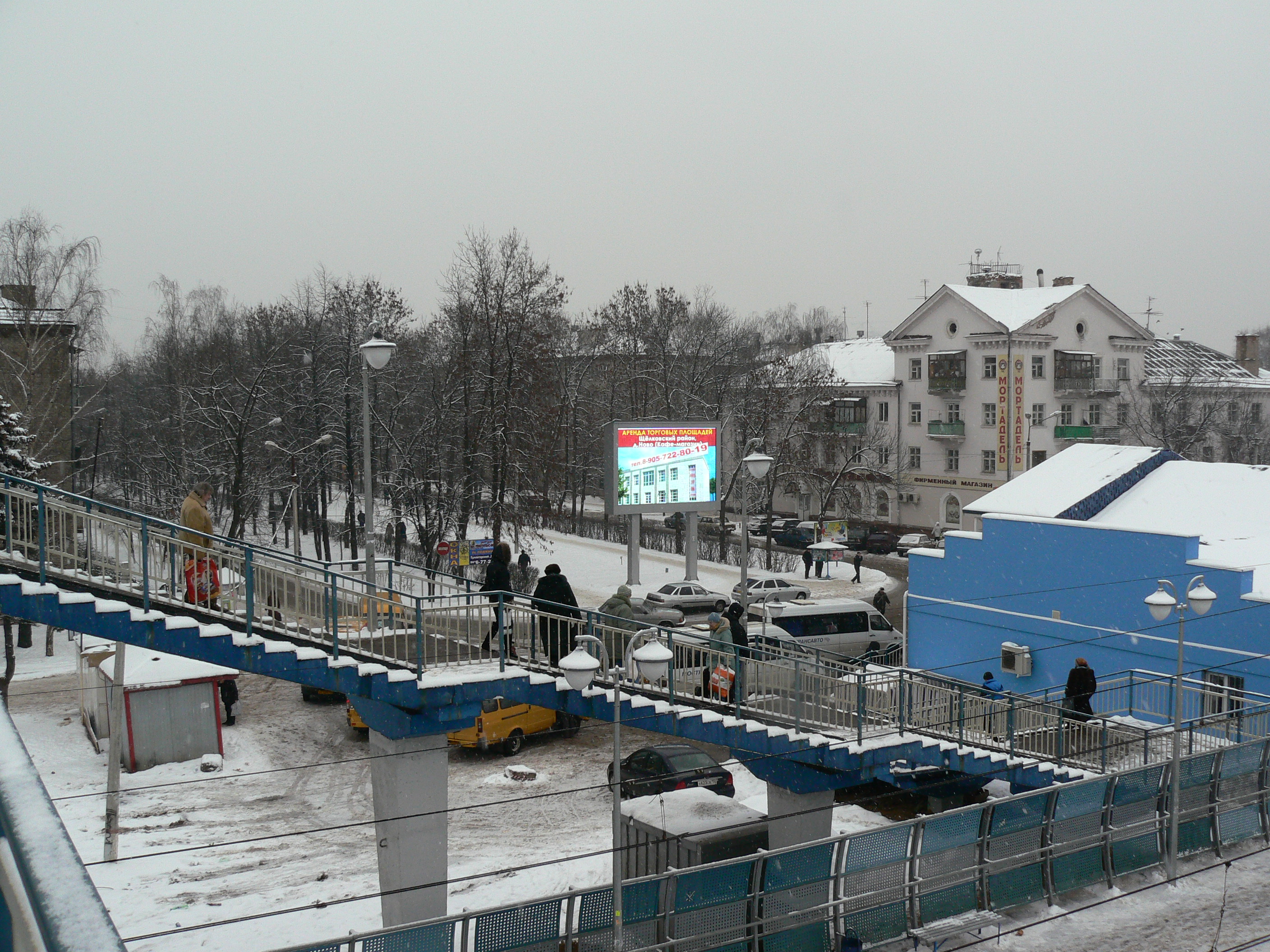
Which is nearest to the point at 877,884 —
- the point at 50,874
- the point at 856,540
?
the point at 50,874

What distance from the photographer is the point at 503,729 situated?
19.9m

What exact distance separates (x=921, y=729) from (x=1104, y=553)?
31.1 ft

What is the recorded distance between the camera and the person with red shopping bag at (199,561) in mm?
11453

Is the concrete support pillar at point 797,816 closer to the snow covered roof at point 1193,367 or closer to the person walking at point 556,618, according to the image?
the person walking at point 556,618

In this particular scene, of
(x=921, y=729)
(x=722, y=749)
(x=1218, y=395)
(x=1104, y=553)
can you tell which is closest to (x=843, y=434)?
(x=1218, y=395)

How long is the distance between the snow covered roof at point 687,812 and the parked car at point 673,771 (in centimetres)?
268

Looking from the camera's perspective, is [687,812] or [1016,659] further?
[1016,659]

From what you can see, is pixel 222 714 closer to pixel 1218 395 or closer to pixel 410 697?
pixel 410 697

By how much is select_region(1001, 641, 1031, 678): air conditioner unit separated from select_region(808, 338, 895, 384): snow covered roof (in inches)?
1287

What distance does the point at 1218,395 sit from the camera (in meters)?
57.3

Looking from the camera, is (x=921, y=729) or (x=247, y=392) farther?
(x=247, y=392)

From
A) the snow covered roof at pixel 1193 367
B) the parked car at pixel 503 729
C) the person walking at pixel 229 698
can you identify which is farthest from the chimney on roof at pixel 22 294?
the snow covered roof at pixel 1193 367

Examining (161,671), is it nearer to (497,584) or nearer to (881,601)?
(497,584)

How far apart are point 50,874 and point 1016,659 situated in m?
24.2
